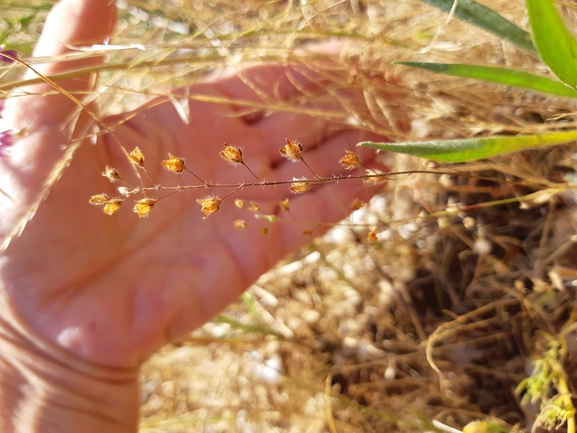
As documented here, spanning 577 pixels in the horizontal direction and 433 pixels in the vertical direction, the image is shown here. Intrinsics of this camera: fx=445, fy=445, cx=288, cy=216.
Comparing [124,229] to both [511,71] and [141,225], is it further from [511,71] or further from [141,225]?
[511,71]

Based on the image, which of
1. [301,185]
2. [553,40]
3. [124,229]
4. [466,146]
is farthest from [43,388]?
[553,40]

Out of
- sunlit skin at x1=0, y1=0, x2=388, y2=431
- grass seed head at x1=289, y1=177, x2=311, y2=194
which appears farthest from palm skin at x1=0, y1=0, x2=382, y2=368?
grass seed head at x1=289, y1=177, x2=311, y2=194

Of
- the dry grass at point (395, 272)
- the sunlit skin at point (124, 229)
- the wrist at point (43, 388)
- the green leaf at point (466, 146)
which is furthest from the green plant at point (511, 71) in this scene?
the wrist at point (43, 388)

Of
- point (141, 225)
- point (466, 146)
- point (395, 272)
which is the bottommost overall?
point (395, 272)

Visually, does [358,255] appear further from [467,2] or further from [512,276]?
[467,2]

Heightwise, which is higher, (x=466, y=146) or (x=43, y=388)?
(x=466, y=146)

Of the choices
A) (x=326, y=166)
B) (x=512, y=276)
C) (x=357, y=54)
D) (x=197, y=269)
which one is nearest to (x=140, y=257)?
(x=197, y=269)

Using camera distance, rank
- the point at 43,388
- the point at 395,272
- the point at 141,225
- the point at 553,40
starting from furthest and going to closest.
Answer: the point at 395,272
the point at 141,225
the point at 43,388
the point at 553,40
